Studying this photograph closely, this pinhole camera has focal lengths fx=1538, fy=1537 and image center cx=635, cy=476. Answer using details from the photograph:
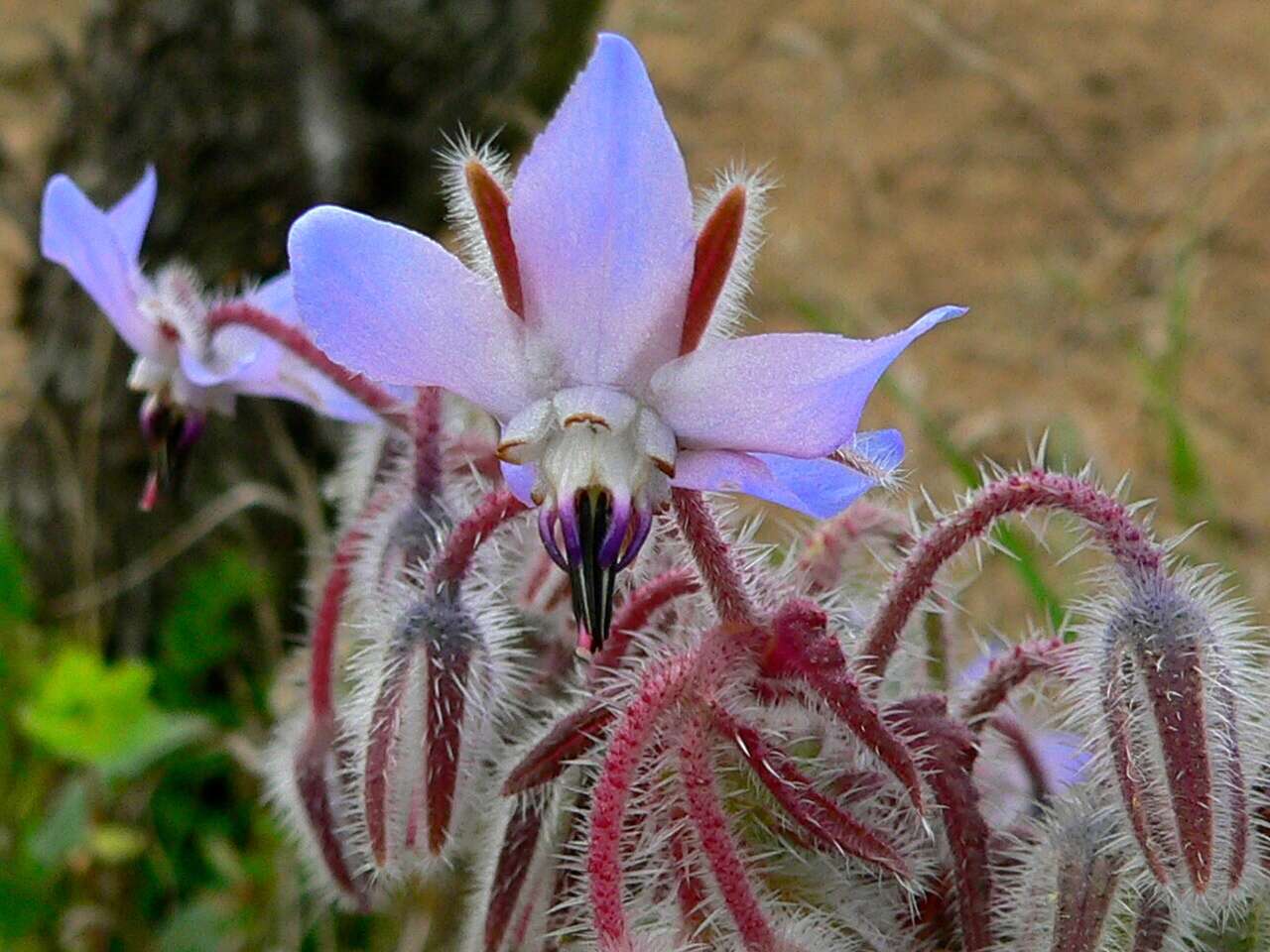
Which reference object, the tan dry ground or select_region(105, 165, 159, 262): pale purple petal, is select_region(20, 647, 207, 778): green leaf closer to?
select_region(105, 165, 159, 262): pale purple petal

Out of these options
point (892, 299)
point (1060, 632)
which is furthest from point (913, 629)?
point (892, 299)

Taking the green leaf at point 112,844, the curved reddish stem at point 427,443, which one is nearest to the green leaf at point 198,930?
the green leaf at point 112,844

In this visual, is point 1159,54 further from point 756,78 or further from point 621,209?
point 621,209

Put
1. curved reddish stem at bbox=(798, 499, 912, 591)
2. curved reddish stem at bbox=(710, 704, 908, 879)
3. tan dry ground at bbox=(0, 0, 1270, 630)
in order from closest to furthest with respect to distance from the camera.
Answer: curved reddish stem at bbox=(710, 704, 908, 879) < curved reddish stem at bbox=(798, 499, 912, 591) < tan dry ground at bbox=(0, 0, 1270, 630)

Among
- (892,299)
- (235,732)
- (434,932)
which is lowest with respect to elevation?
(434,932)

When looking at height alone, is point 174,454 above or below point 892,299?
below

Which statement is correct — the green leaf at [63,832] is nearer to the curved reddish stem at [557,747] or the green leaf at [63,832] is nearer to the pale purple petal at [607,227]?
the curved reddish stem at [557,747]

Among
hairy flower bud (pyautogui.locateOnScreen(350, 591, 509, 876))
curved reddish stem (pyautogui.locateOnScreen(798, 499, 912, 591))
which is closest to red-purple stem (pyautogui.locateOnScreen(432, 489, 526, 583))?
hairy flower bud (pyautogui.locateOnScreen(350, 591, 509, 876))
